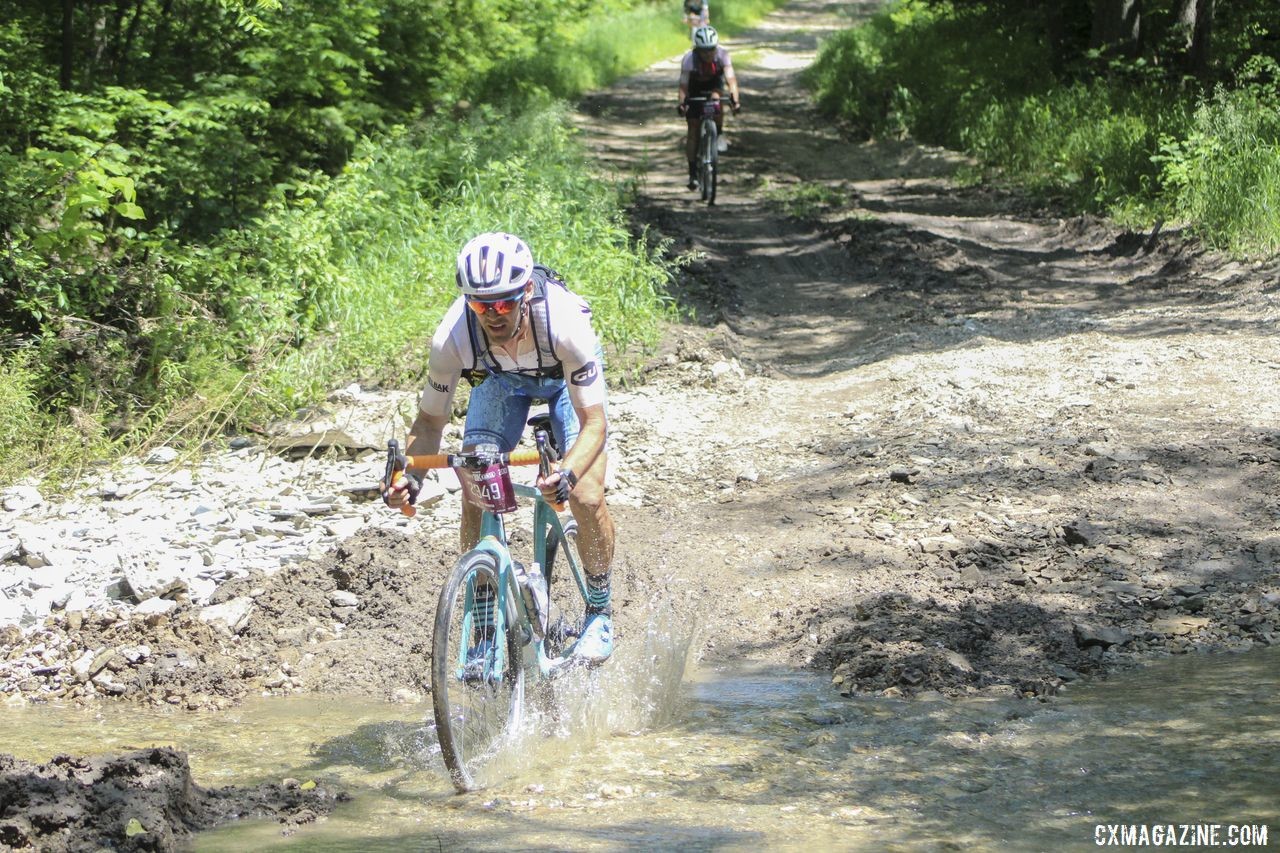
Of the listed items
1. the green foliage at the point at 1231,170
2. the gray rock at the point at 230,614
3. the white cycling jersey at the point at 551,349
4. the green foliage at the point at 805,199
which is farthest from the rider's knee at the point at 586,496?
the green foliage at the point at 805,199

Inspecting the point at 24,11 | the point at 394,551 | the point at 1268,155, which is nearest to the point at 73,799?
the point at 394,551

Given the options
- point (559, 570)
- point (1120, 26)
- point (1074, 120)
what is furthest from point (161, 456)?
point (1120, 26)

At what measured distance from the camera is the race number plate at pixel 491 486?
4.48 m

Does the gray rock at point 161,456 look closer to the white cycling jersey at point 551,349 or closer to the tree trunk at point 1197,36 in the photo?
the white cycling jersey at point 551,349

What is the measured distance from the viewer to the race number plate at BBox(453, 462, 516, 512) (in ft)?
14.7

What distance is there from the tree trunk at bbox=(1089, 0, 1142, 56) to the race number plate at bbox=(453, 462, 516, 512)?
16285 millimetres

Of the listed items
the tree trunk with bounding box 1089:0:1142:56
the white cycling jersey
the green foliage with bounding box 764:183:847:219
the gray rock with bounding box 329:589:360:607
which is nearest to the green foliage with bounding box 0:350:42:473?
the gray rock with bounding box 329:589:360:607

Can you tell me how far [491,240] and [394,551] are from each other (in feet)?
9.92

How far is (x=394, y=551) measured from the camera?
7.09 metres

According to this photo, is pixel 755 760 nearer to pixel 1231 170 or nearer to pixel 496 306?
pixel 496 306

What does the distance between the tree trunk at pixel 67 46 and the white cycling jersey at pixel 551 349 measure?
303 inches

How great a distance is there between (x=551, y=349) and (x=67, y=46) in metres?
8.20

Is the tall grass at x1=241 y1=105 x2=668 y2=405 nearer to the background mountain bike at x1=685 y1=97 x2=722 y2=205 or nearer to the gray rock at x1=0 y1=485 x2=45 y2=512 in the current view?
the gray rock at x1=0 y1=485 x2=45 y2=512

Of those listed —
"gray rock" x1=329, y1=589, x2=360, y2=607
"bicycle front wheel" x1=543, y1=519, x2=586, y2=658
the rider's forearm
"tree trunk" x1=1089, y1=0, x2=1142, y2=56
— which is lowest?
"gray rock" x1=329, y1=589, x2=360, y2=607
